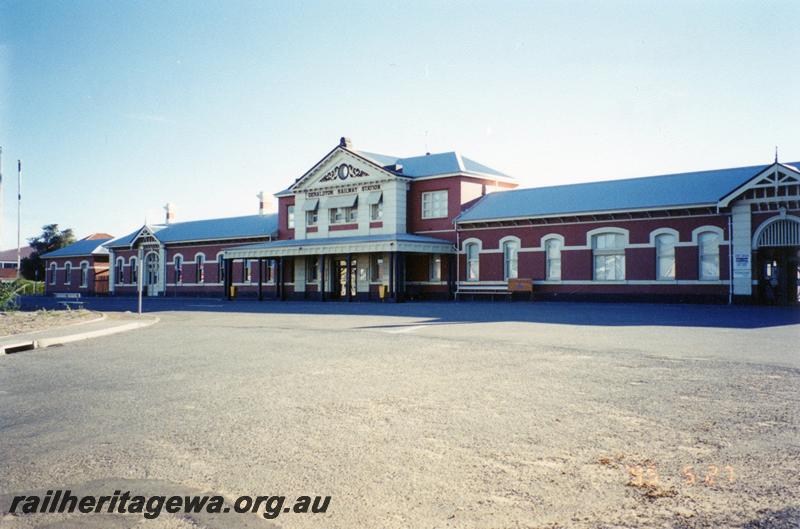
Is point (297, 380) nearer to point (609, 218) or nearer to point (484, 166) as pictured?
point (609, 218)

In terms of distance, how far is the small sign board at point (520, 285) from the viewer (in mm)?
32531

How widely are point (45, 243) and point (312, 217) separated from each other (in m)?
46.8

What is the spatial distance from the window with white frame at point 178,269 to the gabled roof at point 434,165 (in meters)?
19.1

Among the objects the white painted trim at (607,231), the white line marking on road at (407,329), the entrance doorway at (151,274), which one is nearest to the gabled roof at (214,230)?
the entrance doorway at (151,274)

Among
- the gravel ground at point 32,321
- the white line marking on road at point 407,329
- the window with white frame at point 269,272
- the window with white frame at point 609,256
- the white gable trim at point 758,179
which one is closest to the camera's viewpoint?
the white line marking on road at point 407,329

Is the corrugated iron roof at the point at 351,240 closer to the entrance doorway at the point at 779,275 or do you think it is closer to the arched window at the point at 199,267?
the arched window at the point at 199,267

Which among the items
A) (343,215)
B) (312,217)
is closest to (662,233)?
(343,215)

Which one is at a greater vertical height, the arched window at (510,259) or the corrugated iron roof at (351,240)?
the corrugated iron roof at (351,240)

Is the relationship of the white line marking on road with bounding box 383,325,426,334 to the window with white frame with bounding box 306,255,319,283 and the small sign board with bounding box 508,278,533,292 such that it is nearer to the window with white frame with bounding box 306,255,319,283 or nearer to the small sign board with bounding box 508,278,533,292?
the small sign board with bounding box 508,278,533,292

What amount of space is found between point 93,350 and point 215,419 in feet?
25.0

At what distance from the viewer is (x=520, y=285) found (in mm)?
32875

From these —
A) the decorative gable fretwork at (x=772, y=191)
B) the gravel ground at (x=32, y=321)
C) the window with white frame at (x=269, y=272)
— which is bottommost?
the gravel ground at (x=32, y=321)

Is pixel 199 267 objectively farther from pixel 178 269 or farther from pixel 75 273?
pixel 75 273

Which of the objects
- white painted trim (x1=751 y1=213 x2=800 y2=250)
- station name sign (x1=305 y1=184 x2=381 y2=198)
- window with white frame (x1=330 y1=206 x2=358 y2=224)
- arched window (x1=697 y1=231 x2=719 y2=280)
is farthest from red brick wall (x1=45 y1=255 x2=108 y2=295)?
white painted trim (x1=751 y1=213 x2=800 y2=250)
